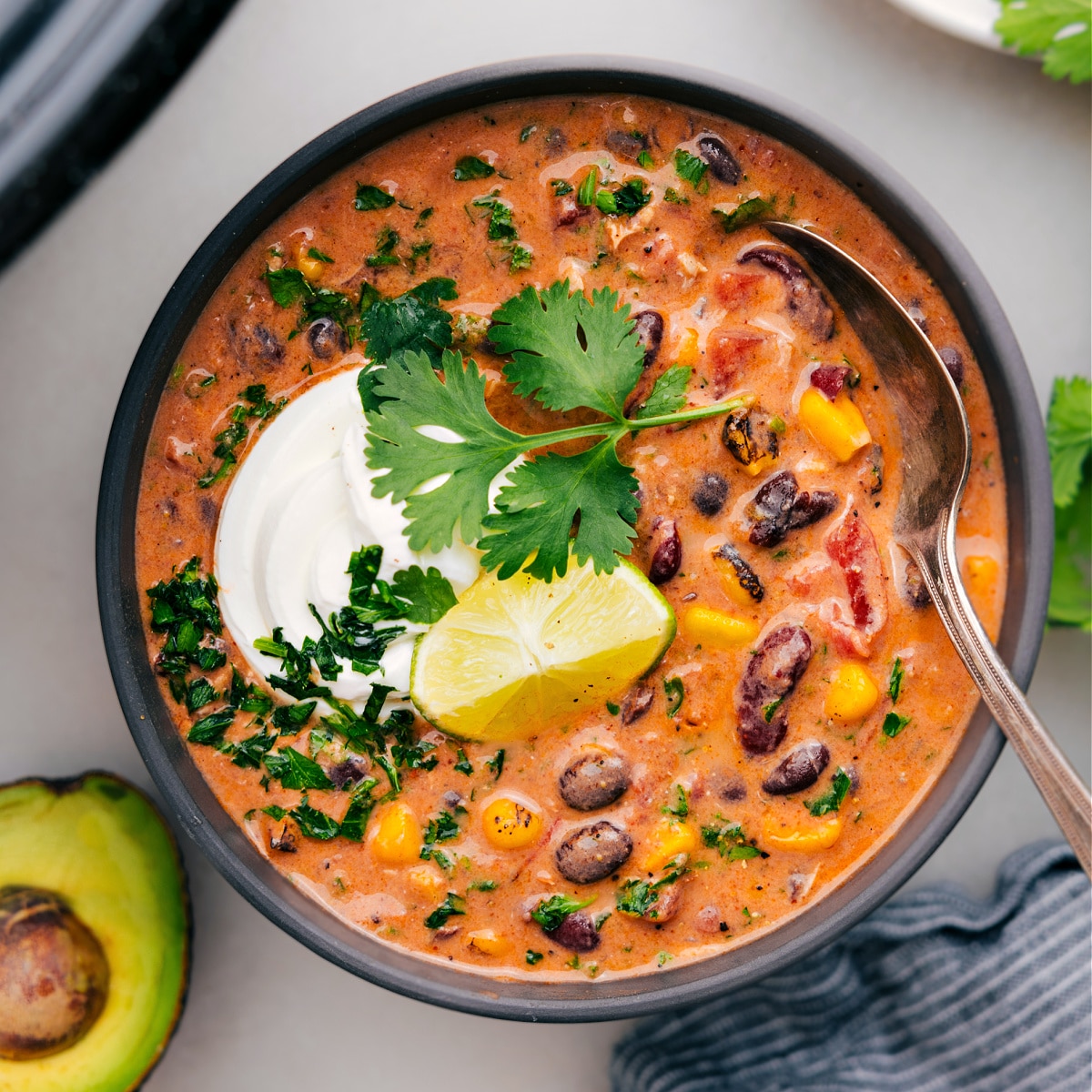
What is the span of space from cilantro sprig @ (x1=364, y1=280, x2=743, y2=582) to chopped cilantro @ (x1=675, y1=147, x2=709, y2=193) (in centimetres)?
42

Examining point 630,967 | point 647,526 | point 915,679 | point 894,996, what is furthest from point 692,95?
point 894,996

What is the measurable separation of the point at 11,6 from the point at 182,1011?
2.77 meters

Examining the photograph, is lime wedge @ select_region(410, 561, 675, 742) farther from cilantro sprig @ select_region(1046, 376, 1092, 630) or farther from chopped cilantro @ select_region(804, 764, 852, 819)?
cilantro sprig @ select_region(1046, 376, 1092, 630)

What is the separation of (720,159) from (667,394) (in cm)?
61

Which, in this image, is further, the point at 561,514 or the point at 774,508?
the point at 774,508

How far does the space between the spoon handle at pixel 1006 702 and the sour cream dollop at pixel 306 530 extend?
1158mm

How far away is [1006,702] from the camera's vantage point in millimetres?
2533

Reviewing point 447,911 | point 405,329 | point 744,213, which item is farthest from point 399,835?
point 744,213

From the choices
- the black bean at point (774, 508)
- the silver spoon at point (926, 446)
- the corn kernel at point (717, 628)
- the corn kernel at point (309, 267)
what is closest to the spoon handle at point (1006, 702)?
the silver spoon at point (926, 446)

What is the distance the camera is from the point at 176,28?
1593 mm

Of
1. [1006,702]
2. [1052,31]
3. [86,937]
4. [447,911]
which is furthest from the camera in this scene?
[1052,31]

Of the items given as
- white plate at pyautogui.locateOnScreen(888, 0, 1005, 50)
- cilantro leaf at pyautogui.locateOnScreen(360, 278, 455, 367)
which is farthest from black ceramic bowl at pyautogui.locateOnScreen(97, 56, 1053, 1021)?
white plate at pyautogui.locateOnScreen(888, 0, 1005, 50)

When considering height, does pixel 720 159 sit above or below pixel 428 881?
above

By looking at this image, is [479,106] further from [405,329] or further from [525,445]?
[525,445]
